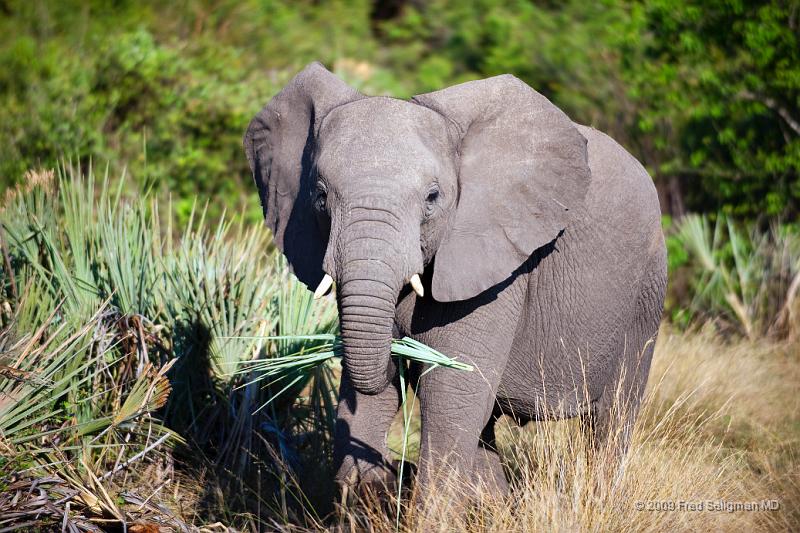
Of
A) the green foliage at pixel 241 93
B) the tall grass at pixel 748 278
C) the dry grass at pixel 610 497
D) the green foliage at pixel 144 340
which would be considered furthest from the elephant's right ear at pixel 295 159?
the tall grass at pixel 748 278

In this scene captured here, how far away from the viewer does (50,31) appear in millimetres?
12289

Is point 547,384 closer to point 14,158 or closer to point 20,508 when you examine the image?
point 20,508

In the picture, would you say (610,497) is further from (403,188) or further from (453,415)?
(403,188)

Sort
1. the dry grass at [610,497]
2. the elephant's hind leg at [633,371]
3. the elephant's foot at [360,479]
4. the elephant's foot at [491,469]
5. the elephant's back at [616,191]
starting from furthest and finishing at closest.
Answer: the elephant's hind leg at [633,371] < the elephant's foot at [491,469] < the elephant's back at [616,191] < the elephant's foot at [360,479] < the dry grass at [610,497]

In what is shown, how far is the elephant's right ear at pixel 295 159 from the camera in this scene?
4.61 metres

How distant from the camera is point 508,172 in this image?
4.61 metres

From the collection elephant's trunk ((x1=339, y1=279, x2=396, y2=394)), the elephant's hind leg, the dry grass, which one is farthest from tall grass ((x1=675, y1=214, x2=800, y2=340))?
elephant's trunk ((x1=339, y1=279, x2=396, y2=394))

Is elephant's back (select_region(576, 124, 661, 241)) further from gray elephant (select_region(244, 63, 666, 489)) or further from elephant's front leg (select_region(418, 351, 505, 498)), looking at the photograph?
elephant's front leg (select_region(418, 351, 505, 498))

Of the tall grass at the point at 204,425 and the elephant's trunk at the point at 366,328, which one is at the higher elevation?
the elephant's trunk at the point at 366,328

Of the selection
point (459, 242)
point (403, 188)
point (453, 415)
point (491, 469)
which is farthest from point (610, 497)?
point (403, 188)

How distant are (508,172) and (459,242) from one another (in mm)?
411

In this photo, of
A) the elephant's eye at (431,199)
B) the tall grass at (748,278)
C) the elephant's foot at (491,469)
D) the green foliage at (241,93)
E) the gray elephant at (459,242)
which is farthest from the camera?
the green foliage at (241,93)

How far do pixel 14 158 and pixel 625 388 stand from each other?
5964 millimetres

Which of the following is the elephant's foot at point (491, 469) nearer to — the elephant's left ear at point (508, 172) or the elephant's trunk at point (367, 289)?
the elephant's left ear at point (508, 172)
